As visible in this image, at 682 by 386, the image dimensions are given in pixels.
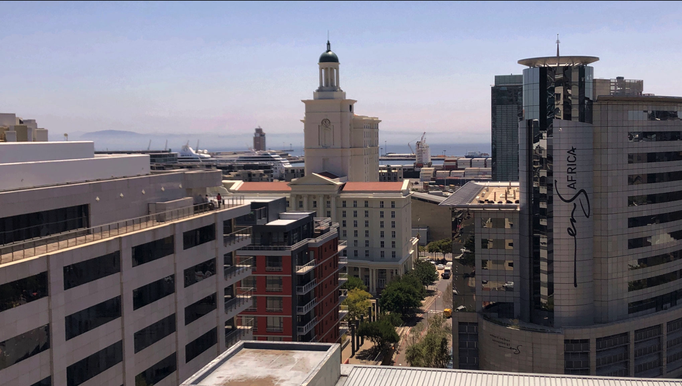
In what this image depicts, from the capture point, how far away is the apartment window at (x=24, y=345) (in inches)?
1209

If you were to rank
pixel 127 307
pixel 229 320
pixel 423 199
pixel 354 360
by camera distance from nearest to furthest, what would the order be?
1. pixel 127 307
2. pixel 229 320
3. pixel 354 360
4. pixel 423 199

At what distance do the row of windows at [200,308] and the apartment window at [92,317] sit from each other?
812 cm

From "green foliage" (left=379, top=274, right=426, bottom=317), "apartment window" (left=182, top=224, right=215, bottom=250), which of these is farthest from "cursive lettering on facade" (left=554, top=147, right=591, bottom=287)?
"green foliage" (left=379, top=274, right=426, bottom=317)

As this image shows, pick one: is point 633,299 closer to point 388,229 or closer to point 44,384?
point 44,384

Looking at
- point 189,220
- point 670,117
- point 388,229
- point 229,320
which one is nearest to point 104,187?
point 189,220

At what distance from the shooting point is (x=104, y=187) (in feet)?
138

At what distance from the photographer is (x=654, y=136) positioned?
67438 mm

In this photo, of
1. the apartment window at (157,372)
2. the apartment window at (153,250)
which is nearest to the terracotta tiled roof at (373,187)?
the apartment window at (153,250)

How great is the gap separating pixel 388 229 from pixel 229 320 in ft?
281

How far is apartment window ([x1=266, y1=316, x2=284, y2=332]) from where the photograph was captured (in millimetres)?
68875

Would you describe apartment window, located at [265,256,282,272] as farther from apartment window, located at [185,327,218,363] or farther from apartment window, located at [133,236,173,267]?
apartment window, located at [133,236,173,267]

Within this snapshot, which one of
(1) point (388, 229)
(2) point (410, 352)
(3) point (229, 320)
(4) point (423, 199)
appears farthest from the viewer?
(4) point (423, 199)

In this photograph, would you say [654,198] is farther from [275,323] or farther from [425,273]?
[425,273]

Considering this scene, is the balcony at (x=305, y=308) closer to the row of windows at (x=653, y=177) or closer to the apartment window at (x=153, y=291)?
the apartment window at (x=153, y=291)
